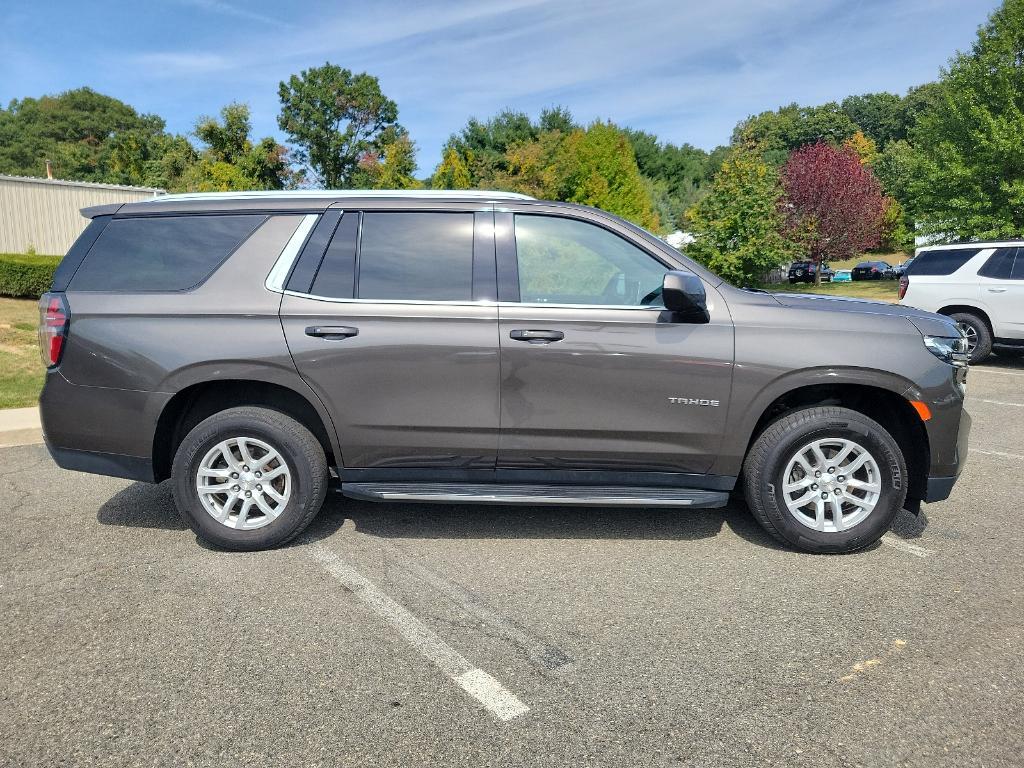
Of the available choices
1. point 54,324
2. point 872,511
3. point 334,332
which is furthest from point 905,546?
point 54,324

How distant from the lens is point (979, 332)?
10.9 m

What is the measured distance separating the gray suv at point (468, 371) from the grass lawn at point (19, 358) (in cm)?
485

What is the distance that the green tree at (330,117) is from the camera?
50125mm

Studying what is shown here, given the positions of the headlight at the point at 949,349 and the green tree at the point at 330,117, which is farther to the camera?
the green tree at the point at 330,117

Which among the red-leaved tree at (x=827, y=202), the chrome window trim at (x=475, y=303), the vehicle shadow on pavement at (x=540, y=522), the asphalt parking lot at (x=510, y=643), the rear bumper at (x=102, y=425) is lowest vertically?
the asphalt parking lot at (x=510, y=643)

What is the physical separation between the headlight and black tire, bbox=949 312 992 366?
8.07 metres

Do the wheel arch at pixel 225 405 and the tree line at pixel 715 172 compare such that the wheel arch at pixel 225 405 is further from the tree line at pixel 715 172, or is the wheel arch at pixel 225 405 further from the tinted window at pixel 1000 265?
the tree line at pixel 715 172

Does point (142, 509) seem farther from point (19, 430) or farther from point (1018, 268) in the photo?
point (1018, 268)

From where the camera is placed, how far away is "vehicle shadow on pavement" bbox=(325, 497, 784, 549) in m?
4.21

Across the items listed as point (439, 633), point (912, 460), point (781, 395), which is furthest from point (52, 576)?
point (912, 460)

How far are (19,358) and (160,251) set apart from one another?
7760 mm

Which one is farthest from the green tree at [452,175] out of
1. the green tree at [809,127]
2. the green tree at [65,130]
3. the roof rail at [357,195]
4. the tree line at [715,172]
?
the green tree at [809,127]

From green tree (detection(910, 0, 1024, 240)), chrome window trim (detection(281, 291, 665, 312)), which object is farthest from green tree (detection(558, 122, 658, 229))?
chrome window trim (detection(281, 291, 665, 312))

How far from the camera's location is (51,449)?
4012mm
